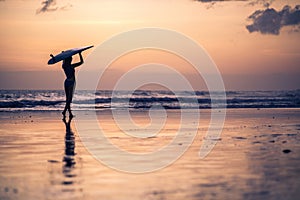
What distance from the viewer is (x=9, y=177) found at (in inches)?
356

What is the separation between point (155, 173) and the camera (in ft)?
31.5

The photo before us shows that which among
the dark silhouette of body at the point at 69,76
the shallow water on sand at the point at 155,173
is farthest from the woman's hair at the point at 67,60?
the shallow water on sand at the point at 155,173

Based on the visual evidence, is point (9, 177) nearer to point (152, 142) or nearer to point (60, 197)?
point (60, 197)

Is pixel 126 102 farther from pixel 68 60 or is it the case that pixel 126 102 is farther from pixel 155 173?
pixel 155 173

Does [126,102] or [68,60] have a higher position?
[68,60]

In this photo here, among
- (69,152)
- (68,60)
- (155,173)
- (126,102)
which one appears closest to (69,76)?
(68,60)

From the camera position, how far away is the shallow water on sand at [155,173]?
7852mm

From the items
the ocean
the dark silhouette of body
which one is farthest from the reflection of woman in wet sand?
the ocean

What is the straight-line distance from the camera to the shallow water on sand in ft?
25.8

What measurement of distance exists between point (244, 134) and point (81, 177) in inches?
347

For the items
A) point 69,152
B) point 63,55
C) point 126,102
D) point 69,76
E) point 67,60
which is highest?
point 63,55

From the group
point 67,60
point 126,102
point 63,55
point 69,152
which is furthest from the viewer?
point 126,102

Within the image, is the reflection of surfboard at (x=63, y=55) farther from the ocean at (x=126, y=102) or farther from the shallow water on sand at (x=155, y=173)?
the ocean at (x=126, y=102)

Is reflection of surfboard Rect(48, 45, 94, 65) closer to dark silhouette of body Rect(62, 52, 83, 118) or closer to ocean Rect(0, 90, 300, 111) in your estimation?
dark silhouette of body Rect(62, 52, 83, 118)
